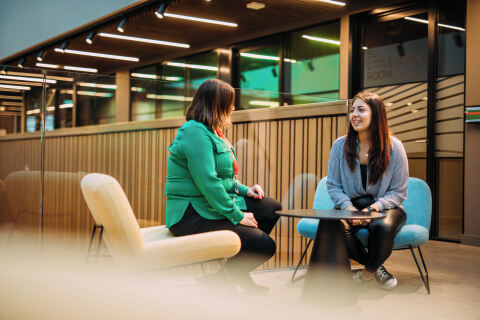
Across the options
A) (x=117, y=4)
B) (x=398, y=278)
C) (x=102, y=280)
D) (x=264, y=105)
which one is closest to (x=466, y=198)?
(x=398, y=278)

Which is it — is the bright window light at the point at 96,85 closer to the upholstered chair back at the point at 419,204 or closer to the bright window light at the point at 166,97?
the bright window light at the point at 166,97

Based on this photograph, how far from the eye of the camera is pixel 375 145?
3.19 m

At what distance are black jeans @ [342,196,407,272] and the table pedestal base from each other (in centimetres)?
30

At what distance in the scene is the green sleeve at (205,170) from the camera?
237 centimetres

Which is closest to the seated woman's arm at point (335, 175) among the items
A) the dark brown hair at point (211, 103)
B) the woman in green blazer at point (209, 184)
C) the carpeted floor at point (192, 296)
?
the carpeted floor at point (192, 296)

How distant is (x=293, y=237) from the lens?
3.84 metres

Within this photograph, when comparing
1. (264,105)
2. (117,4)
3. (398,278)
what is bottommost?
(398,278)

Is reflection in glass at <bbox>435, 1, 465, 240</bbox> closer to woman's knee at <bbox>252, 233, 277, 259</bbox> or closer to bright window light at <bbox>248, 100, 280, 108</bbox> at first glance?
bright window light at <bbox>248, 100, 280, 108</bbox>

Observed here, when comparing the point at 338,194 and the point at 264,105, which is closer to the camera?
the point at 338,194

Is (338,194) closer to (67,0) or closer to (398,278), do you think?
(398,278)

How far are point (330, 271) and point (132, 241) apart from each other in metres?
1.14

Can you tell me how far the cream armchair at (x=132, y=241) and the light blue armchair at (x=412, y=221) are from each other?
1.24m

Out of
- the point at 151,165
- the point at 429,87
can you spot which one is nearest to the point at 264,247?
the point at 151,165

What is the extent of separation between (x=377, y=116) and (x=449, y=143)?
111 inches
